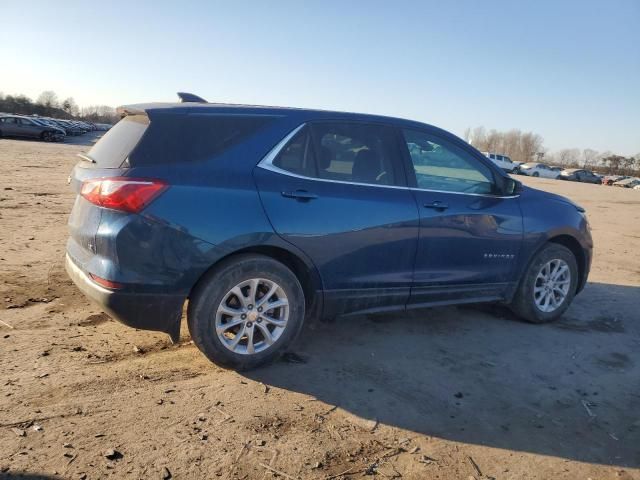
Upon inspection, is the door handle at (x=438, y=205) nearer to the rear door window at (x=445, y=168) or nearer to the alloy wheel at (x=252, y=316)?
the rear door window at (x=445, y=168)

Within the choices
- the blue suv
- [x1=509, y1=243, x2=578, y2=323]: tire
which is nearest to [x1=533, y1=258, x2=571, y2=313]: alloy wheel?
[x1=509, y1=243, x2=578, y2=323]: tire

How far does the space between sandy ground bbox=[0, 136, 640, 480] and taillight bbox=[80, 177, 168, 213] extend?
3.78 ft

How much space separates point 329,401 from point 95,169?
2.19 meters

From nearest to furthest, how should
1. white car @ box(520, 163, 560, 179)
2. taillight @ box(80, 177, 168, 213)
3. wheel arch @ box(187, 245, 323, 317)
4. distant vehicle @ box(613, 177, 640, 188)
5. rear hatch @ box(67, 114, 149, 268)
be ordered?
taillight @ box(80, 177, 168, 213), rear hatch @ box(67, 114, 149, 268), wheel arch @ box(187, 245, 323, 317), distant vehicle @ box(613, 177, 640, 188), white car @ box(520, 163, 560, 179)

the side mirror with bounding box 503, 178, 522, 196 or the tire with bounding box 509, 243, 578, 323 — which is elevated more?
the side mirror with bounding box 503, 178, 522, 196

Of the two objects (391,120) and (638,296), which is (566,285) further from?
(391,120)

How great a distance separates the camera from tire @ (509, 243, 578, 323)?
524cm

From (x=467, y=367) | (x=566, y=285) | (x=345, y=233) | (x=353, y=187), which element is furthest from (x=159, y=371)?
(x=566, y=285)

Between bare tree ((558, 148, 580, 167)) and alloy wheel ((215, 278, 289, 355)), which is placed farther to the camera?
bare tree ((558, 148, 580, 167))

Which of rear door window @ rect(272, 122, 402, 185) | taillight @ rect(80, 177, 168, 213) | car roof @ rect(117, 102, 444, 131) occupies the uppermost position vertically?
car roof @ rect(117, 102, 444, 131)

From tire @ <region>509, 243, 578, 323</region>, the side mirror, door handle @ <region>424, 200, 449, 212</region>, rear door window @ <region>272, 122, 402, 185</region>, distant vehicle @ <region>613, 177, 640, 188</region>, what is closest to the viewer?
rear door window @ <region>272, 122, 402, 185</region>

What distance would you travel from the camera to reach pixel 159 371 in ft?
12.2

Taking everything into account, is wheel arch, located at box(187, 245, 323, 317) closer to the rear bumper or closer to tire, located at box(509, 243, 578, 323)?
the rear bumper

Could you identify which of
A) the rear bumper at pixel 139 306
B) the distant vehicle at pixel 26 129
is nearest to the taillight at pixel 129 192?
the rear bumper at pixel 139 306
